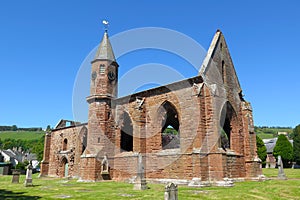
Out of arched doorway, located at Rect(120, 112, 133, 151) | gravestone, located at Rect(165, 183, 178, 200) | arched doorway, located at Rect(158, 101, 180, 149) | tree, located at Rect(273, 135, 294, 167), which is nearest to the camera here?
gravestone, located at Rect(165, 183, 178, 200)

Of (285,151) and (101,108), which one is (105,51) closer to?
(101,108)

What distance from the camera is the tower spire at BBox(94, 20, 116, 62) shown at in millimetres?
24750

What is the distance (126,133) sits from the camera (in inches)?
1005

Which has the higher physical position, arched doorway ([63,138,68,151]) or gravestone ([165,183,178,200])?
arched doorway ([63,138,68,151])

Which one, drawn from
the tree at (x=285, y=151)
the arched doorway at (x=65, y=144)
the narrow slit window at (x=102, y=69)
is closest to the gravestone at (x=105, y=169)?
the narrow slit window at (x=102, y=69)

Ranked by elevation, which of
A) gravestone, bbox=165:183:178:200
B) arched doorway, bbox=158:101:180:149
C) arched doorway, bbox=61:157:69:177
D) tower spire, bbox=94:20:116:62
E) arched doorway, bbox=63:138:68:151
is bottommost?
arched doorway, bbox=61:157:69:177

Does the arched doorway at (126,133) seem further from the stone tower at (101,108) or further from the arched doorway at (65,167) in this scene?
the arched doorway at (65,167)

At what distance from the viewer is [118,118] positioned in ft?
77.7

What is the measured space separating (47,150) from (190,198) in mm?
29324

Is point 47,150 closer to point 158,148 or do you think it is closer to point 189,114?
point 158,148

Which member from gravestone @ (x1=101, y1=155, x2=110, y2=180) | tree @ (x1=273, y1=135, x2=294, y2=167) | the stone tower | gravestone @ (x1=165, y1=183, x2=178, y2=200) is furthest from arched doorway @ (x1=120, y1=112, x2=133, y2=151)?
tree @ (x1=273, y1=135, x2=294, y2=167)

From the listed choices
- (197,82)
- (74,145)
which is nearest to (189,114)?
(197,82)

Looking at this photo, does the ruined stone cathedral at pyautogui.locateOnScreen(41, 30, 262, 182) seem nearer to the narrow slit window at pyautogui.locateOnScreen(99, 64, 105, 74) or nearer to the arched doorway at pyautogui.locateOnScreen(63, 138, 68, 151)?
the narrow slit window at pyautogui.locateOnScreen(99, 64, 105, 74)

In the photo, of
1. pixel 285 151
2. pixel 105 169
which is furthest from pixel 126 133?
pixel 285 151
